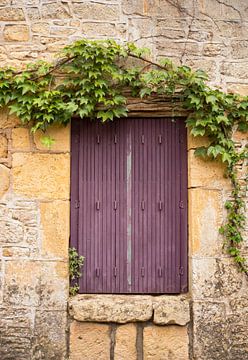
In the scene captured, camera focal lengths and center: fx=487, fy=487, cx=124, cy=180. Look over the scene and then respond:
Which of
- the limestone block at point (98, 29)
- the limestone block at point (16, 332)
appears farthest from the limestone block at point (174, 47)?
the limestone block at point (16, 332)

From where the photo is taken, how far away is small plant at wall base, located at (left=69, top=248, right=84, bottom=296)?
13.9 ft

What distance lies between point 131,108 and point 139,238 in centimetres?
115

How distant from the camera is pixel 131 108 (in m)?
4.28

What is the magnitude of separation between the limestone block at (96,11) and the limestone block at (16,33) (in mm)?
474

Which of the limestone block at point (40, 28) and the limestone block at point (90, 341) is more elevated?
the limestone block at point (40, 28)

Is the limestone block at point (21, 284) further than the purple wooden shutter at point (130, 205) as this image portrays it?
No

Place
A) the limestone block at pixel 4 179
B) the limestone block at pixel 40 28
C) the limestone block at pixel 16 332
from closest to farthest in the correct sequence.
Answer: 1. the limestone block at pixel 16 332
2. the limestone block at pixel 4 179
3. the limestone block at pixel 40 28

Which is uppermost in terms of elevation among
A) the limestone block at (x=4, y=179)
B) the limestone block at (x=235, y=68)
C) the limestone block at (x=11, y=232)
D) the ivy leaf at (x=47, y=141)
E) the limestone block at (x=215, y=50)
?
the limestone block at (x=215, y=50)

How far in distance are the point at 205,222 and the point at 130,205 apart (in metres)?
0.67

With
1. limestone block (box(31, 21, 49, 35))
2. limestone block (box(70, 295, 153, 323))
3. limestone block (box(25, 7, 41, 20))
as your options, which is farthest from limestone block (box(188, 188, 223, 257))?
limestone block (box(25, 7, 41, 20))

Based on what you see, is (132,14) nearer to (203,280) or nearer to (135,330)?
(203,280)

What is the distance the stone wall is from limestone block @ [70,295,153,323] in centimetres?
2

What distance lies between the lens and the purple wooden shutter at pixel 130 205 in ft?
14.1

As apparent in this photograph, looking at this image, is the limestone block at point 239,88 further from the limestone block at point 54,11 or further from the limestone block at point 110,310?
the limestone block at point 110,310
